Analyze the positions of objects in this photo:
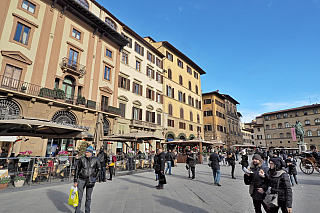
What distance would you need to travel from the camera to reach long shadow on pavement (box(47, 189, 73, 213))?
4.88 metres

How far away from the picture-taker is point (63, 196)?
20.1 ft

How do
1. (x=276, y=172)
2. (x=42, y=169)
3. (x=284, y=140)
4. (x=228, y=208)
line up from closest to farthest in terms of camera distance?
(x=276, y=172) → (x=228, y=208) → (x=42, y=169) → (x=284, y=140)

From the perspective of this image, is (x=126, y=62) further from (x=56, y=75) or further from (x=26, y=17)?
(x=26, y=17)

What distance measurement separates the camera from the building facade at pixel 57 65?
44.6ft

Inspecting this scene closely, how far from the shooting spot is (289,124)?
180ft

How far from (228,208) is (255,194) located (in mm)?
1832

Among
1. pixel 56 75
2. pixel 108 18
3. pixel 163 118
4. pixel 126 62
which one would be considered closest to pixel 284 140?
pixel 163 118

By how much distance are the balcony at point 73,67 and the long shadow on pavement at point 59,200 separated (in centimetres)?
1295

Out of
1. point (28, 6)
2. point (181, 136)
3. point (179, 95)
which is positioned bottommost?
A: point (181, 136)

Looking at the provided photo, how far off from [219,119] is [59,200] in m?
41.0

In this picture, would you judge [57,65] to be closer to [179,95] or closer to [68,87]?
[68,87]

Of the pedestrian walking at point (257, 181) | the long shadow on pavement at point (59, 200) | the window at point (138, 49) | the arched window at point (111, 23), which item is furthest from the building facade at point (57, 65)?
the pedestrian walking at point (257, 181)

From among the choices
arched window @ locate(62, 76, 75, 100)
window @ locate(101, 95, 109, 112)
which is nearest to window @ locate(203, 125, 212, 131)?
window @ locate(101, 95, 109, 112)

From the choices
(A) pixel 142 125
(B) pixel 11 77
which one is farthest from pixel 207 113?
(B) pixel 11 77
